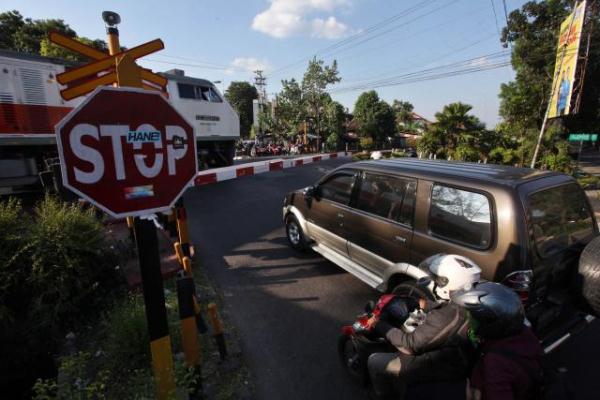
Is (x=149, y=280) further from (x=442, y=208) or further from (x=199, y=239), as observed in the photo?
(x=199, y=239)

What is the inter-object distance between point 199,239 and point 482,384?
17.7 ft

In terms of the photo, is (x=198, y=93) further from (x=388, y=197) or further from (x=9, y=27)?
(x=9, y=27)

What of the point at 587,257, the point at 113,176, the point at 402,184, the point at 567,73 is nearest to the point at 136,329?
the point at 113,176

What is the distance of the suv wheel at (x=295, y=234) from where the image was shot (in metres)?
5.31

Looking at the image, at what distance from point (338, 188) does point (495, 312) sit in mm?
3083

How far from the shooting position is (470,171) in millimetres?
3225

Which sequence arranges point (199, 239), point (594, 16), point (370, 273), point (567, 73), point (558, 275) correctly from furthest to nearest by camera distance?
point (594, 16) → point (567, 73) → point (199, 239) → point (370, 273) → point (558, 275)

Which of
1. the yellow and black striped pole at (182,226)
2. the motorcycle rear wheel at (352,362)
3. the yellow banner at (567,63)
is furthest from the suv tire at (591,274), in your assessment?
the yellow banner at (567,63)

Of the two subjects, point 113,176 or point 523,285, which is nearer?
point 113,176

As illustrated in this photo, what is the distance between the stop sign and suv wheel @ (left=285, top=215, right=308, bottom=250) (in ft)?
11.9

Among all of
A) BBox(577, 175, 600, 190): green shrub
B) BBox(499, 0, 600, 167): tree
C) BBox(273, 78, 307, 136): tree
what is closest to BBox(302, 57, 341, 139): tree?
BBox(273, 78, 307, 136): tree

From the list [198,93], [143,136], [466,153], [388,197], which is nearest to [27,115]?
[198,93]

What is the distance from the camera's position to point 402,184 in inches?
139

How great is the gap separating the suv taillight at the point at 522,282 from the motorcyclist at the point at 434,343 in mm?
541
